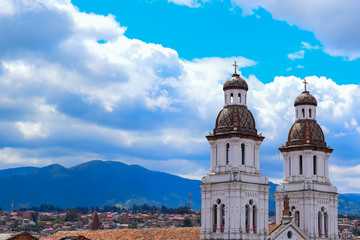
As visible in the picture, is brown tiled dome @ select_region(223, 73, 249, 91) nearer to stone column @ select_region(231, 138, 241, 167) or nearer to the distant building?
the distant building

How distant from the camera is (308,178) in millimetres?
56812

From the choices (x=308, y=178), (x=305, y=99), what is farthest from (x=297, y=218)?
(x=305, y=99)

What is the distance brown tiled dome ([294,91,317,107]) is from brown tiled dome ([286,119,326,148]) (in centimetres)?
183

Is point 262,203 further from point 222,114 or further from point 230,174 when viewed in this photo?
point 222,114

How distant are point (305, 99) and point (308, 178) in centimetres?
830

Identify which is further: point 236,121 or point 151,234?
point 151,234

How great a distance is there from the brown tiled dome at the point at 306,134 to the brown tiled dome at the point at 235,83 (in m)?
8.87

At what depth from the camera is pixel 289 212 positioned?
2176 inches

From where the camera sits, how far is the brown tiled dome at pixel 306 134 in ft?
190

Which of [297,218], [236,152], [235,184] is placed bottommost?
[297,218]

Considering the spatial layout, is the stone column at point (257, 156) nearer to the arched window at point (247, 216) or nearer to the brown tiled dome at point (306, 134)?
the arched window at point (247, 216)

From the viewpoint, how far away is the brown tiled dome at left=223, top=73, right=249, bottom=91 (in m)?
52.9

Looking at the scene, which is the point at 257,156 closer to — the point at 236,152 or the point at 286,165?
the point at 236,152

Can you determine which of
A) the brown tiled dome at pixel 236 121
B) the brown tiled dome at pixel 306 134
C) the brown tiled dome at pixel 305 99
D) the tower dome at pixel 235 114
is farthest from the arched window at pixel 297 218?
the brown tiled dome at pixel 305 99
